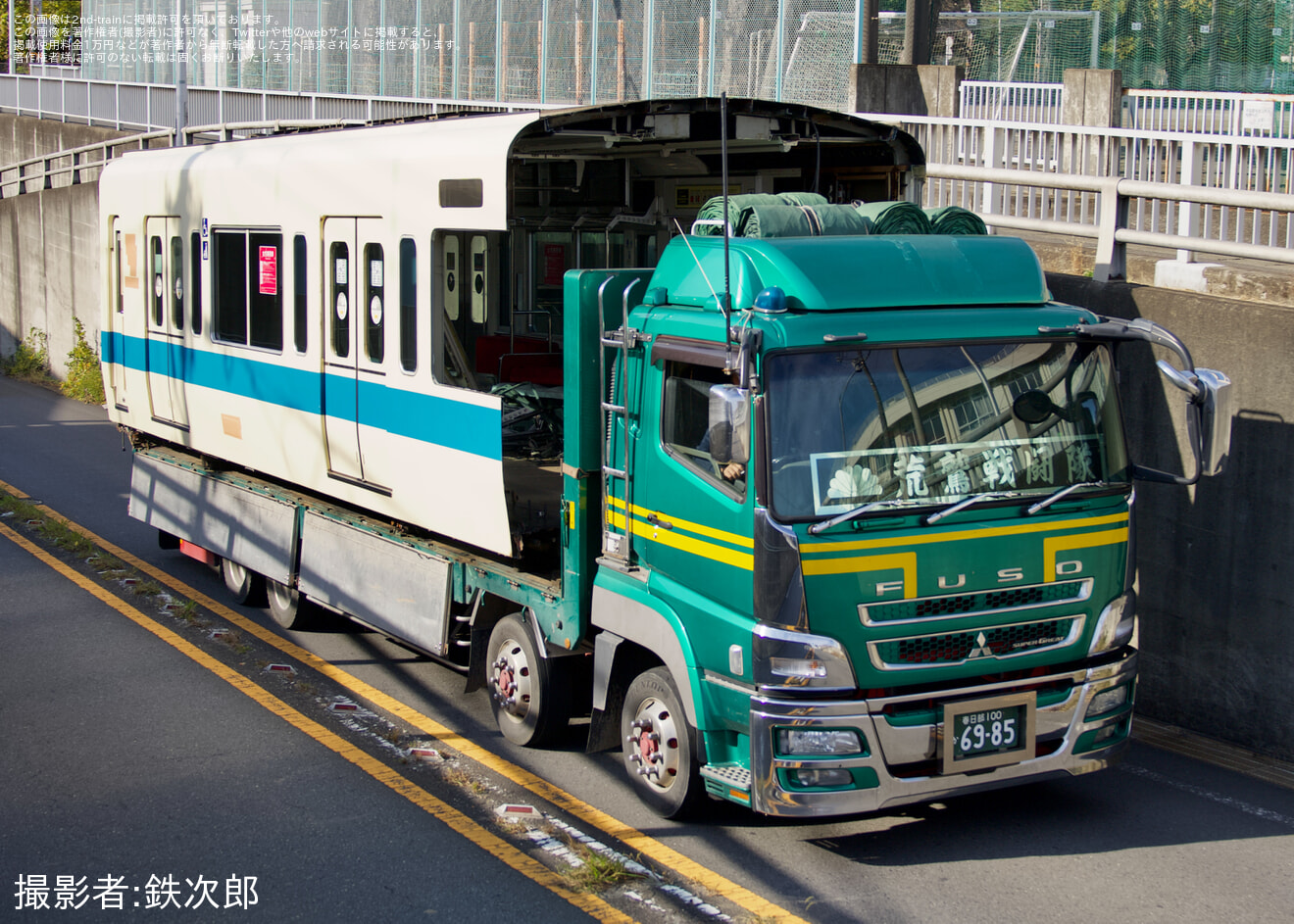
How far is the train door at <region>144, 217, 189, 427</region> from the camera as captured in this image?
37.2ft

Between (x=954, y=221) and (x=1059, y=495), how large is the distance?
5.85 feet

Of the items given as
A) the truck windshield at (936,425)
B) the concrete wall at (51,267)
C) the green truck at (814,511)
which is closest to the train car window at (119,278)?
the green truck at (814,511)

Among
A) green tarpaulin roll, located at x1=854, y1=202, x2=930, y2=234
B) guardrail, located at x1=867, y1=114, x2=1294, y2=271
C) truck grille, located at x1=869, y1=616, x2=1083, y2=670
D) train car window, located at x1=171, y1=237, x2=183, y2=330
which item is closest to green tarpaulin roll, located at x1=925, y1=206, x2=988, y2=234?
green tarpaulin roll, located at x1=854, y1=202, x2=930, y2=234

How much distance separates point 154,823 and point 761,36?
1559 centimetres

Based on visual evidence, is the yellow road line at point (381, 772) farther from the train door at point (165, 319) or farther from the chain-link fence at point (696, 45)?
the chain-link fence at point (696, 45)

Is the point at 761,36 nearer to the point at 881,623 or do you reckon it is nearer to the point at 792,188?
the point at 792,188

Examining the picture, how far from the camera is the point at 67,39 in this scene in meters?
46.5

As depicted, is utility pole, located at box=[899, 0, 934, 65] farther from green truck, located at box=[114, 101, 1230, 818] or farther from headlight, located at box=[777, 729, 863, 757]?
headlight, located at box=[777, 729, 863, 757]

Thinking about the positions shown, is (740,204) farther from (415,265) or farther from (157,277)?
(157,277)

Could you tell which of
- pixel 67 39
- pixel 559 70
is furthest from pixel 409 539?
pixel 67 39

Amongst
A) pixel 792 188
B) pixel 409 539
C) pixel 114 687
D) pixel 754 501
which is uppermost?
pixel 792 188

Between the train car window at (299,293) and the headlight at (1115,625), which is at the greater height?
the train car window at (299,293)

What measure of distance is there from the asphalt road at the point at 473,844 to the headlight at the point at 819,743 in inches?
23.8

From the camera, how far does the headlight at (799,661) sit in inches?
219
